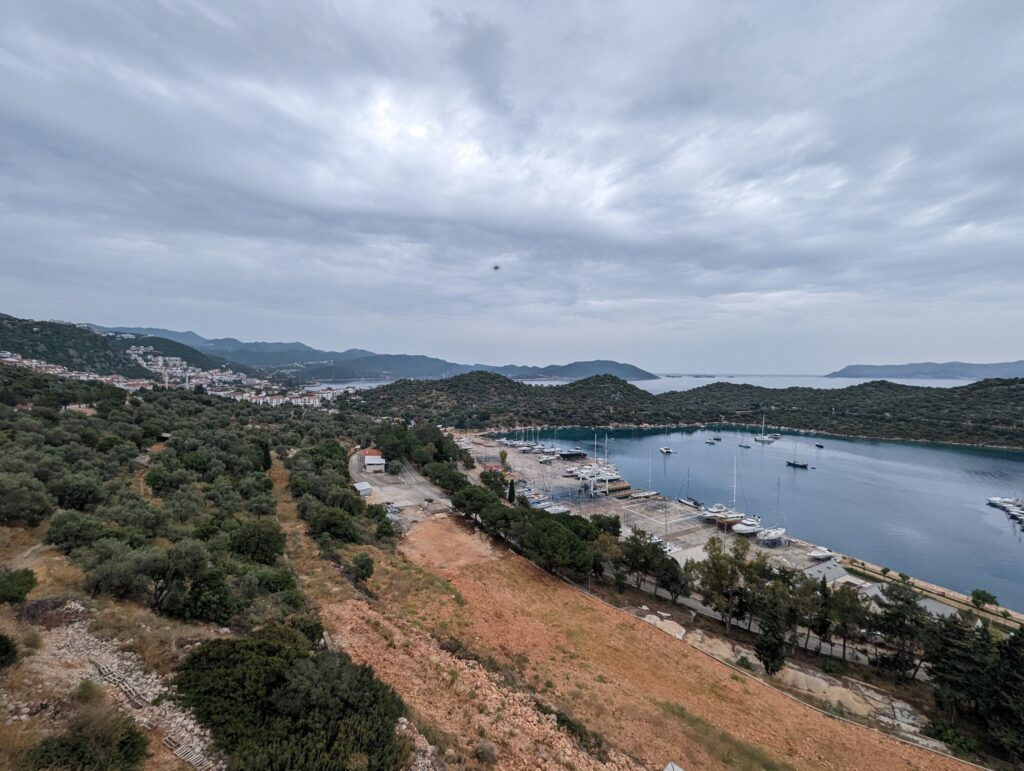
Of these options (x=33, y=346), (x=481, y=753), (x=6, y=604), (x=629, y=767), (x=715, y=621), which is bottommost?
(x=715, y=621)

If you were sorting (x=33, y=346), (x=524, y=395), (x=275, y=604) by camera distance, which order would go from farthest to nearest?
(x=524, y=395) < (x=33, y=346) < (x=275, y=604)

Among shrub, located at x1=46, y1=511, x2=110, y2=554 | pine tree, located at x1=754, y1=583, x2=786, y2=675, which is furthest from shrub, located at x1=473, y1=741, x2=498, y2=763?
shrub, located at x1=46, y1=511, x2=110, y2=554

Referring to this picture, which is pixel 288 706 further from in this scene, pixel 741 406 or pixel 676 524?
pixel 741 406

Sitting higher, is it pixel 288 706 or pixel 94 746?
pixel 94 746

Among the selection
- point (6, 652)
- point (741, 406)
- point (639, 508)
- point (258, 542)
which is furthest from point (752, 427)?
point (6, 652)

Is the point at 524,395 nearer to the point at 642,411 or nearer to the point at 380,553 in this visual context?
the point at 642,411

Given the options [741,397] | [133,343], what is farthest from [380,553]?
[133,343]

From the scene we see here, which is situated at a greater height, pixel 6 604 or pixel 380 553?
pixel 6 604
